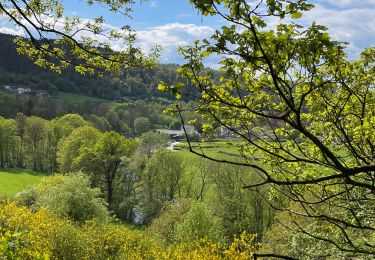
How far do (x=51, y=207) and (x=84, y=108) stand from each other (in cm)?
9537

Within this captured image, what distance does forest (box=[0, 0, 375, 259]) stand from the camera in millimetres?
Answer: 3633

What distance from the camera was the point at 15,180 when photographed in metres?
64.6

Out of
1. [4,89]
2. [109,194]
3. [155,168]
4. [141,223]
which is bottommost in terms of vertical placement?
[141,223]

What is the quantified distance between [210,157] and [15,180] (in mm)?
67951

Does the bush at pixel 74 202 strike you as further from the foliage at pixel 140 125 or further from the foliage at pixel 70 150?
the foliage at pixel 140 125

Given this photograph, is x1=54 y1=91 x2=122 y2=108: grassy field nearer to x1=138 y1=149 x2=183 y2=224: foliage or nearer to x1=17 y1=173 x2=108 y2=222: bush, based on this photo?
x1=138 y1=149 x2=183 y2=224: foliage

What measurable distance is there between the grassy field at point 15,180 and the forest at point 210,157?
2.99 feet

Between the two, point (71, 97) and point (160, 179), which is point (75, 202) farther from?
point (71, 97)

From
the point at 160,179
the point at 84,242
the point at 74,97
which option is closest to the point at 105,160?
the point at 160,179

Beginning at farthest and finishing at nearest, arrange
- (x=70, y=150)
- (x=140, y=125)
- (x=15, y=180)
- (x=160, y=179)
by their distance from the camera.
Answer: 1. (x=140, y=125)
2. (x=15, y=180)
3. (x=70, y=150)
4. (x=160, y=179)

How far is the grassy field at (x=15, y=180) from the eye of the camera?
5806 cm

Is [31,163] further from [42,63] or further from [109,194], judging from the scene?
[42,63]

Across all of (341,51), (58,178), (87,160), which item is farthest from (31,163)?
(341,51)

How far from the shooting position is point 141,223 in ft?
172
